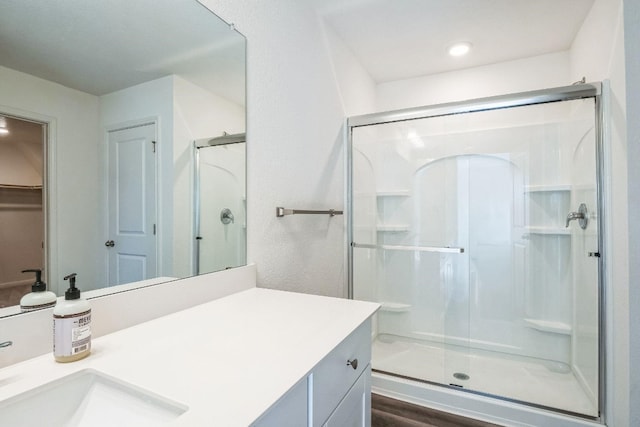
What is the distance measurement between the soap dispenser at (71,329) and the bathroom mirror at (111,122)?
124 millimetres

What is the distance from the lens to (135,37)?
836 millimetres

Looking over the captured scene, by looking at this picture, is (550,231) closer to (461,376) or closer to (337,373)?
(461,376)

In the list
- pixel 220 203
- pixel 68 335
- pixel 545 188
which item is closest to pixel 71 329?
pixel 68 335

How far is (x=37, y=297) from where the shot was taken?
619mm

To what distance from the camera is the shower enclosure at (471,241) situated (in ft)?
6.20

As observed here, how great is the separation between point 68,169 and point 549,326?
2640 millimetres

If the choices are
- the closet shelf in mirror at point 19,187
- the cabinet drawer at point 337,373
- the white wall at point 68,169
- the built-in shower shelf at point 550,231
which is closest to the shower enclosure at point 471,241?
the built-in shower shelf at point 550,231

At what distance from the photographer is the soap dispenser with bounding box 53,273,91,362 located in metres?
0.56

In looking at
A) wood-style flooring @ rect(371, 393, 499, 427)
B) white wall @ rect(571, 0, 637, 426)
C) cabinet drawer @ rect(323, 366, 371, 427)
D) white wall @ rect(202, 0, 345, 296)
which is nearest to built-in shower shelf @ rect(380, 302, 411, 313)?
white wall @ rect(202, 0, 345, 296)

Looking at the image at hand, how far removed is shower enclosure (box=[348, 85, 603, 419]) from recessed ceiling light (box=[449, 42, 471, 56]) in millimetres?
513

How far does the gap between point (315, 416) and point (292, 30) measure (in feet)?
5.33

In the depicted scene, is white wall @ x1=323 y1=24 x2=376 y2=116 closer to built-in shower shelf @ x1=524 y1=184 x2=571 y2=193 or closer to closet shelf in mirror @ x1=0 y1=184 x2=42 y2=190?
built-in shower shelf @ x1=524 y1=184 x2=571 y2=193

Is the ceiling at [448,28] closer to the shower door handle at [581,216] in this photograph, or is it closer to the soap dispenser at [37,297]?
the shower door handle at [581,216]

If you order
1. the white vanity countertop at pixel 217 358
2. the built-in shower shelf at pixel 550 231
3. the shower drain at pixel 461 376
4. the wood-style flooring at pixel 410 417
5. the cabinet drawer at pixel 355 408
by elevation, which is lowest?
the wood-style flooring at pixel 410 417
